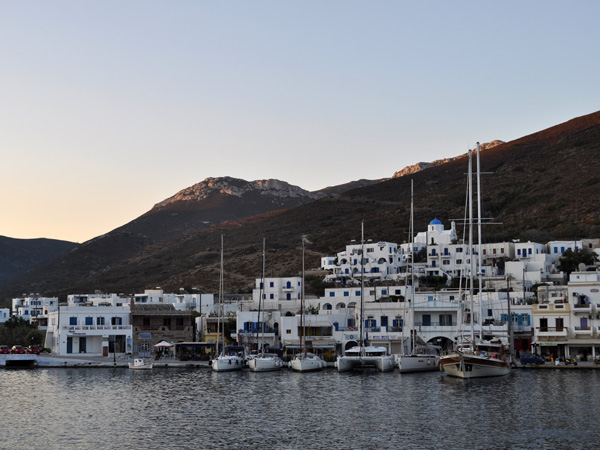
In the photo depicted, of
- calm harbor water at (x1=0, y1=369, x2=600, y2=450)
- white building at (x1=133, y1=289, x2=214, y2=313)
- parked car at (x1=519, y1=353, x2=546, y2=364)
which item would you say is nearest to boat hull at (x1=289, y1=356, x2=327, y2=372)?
calm harbor water at (x1=0, y1=369, x2=600, y2=450)

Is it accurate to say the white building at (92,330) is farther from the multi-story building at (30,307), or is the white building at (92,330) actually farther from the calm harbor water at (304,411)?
the multi-story building at (30,307)

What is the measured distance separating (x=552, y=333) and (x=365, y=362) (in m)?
18.3

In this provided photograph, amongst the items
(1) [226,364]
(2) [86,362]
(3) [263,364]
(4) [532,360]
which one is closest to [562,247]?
(4) [532,360]

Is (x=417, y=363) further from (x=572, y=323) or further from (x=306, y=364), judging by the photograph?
(x=572, y=323)

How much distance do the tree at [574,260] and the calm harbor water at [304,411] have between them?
41.5m

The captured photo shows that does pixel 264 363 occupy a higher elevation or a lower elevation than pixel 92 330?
lower

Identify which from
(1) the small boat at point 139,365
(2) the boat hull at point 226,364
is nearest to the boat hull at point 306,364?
(2) the boat hull at point 226,364

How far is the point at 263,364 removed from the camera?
74.2 meters

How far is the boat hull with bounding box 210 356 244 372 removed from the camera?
74.4 meters

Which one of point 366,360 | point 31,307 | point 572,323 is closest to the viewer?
point 366,360

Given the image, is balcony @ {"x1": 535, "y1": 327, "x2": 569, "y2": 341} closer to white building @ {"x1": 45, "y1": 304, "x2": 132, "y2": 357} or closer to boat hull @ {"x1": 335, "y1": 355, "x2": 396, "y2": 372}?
boat hull @ {"x1": 335, "y1": 355, "x2": 396, "y2": 372}

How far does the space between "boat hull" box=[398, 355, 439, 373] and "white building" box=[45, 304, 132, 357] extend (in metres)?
32.8

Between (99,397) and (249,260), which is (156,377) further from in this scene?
(249,260)

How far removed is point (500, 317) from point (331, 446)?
47.5 metres
